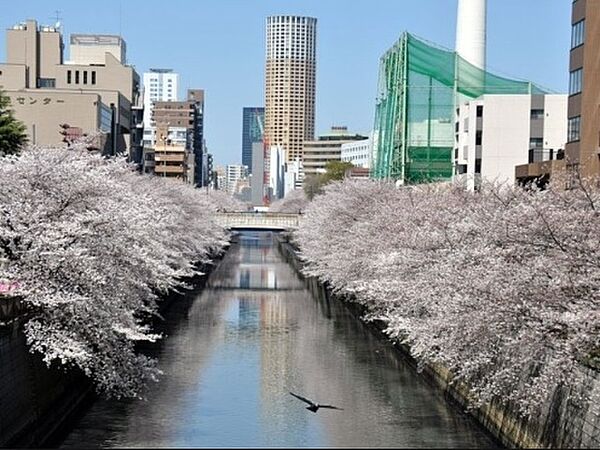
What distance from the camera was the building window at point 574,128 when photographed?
3619 cm

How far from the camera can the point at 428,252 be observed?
86.2 ft

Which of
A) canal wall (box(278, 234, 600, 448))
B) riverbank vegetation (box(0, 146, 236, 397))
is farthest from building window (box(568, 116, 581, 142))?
riverbank vegetation (box(0, 146, 236, 397))

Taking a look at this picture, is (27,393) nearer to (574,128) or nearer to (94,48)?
(574,128)

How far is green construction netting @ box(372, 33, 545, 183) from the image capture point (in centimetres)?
6291

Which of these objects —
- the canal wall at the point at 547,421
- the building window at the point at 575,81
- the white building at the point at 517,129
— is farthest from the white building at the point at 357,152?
the canal wall at the point at 547,421

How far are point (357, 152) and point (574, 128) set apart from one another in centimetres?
12671

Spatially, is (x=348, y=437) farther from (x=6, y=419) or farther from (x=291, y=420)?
(x=6, y=419)

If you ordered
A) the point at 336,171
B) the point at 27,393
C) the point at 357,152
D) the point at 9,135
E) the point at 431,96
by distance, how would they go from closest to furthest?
1. the point at 27,393
2. the point at 9,135
3. the point at 431,96
4. the point at 336,171
5. the point at 357,152

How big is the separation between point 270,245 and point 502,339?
10060 centimetres

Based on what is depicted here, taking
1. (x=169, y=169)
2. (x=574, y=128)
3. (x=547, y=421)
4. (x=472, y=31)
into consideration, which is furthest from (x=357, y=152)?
(x=547, y=421)

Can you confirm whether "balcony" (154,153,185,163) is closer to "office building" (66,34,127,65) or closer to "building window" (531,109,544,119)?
"office building" (66,34,127,65)

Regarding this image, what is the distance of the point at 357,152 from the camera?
163 metres

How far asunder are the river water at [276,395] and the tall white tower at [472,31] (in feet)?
111

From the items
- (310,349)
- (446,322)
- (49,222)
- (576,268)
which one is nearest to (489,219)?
(446,322)
